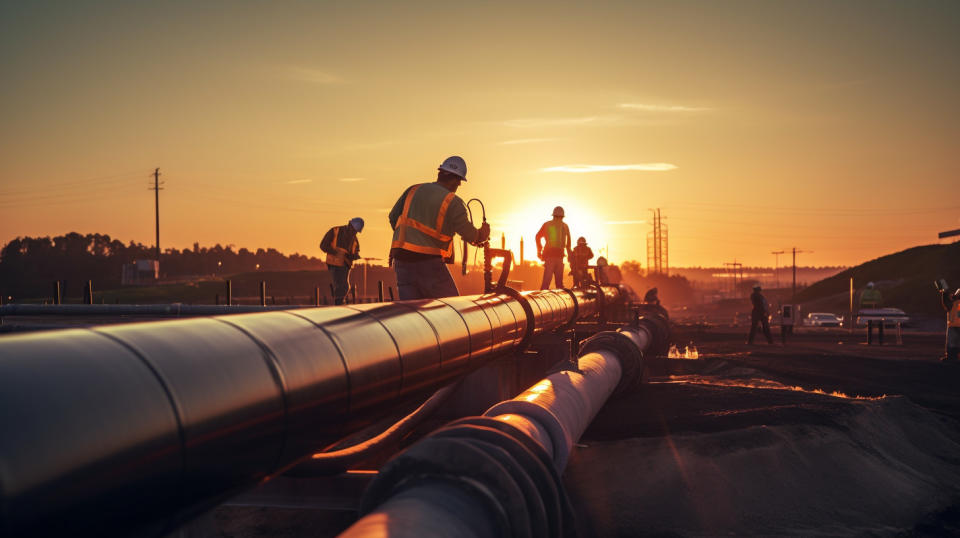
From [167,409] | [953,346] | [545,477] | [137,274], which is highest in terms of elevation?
[167,409]

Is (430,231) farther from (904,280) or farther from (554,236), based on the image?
(904,280)

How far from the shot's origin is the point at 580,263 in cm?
1947

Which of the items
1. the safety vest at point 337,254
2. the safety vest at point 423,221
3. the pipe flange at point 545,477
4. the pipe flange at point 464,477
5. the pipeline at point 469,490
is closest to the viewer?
the pipeline at point 469,490

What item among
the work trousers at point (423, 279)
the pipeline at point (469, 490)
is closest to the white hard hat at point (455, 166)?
the work trousers at point (423, 279)

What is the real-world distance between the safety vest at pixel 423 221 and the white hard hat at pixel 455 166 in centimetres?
33

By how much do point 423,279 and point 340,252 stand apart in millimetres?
7631

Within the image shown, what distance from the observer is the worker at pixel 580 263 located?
18.7 meters

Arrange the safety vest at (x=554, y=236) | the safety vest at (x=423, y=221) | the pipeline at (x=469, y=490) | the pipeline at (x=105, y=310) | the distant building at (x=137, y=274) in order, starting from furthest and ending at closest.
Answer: the distant building at (x=137, y=274) → the safety vest at (x=554, y=236) → the pipeline at (x=105, y=310) → the safety vest at (x=423, y=221) → the pipeline at (x=469, y=490)

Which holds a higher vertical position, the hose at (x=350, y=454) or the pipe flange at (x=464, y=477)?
the pipe flange at (x=464, y=477)

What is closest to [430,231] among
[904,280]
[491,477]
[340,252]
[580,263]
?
[491,477]

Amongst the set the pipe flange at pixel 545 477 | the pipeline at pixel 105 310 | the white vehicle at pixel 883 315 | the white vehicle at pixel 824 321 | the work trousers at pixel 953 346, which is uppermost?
the pipeline at pixel 105 310

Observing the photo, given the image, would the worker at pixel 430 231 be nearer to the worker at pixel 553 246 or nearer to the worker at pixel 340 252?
the worker at pixel 340 252

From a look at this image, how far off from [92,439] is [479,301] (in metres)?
5.15

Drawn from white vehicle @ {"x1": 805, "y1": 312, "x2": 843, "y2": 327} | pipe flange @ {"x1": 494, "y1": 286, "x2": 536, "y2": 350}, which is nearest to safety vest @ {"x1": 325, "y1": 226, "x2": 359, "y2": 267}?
pipe flange @ {"x1": 494, "y1": 286, "x2": 536, "y2": 350}
